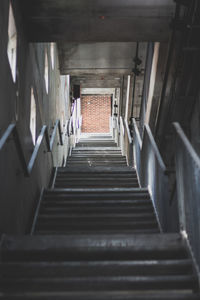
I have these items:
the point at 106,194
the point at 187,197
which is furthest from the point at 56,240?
the point at 106,194

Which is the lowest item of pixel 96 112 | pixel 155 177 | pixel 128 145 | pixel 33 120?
pixel 96 112

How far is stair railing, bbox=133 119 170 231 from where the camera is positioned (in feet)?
13.9

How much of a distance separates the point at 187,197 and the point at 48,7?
3051mm

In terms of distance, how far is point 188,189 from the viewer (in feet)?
10.5

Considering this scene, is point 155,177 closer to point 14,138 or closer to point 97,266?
point 14,138

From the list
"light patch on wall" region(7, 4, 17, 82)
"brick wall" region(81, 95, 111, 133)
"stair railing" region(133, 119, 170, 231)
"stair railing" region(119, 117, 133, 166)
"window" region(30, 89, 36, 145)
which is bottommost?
"brick wall" region(81, 95, 111, 133)

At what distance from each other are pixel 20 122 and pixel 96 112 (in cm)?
1719

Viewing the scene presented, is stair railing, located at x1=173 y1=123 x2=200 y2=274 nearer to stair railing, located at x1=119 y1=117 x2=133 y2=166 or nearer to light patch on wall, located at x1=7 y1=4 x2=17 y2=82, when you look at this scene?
light patch on wall, located at x1=7 y1=4 x2=17 y2=82

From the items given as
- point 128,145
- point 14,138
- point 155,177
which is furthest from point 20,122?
point 128,145

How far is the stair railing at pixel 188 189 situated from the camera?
2.95m

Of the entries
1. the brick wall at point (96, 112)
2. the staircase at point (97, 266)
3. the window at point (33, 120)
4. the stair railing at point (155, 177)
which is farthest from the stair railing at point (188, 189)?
the brick wall at point (96, 112)

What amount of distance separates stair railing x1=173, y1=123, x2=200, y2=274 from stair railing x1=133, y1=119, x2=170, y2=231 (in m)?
0.68

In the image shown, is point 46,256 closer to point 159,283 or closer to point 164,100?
point 159,283

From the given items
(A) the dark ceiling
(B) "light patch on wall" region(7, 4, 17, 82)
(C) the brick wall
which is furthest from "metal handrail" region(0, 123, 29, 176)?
(C) the brick wall
